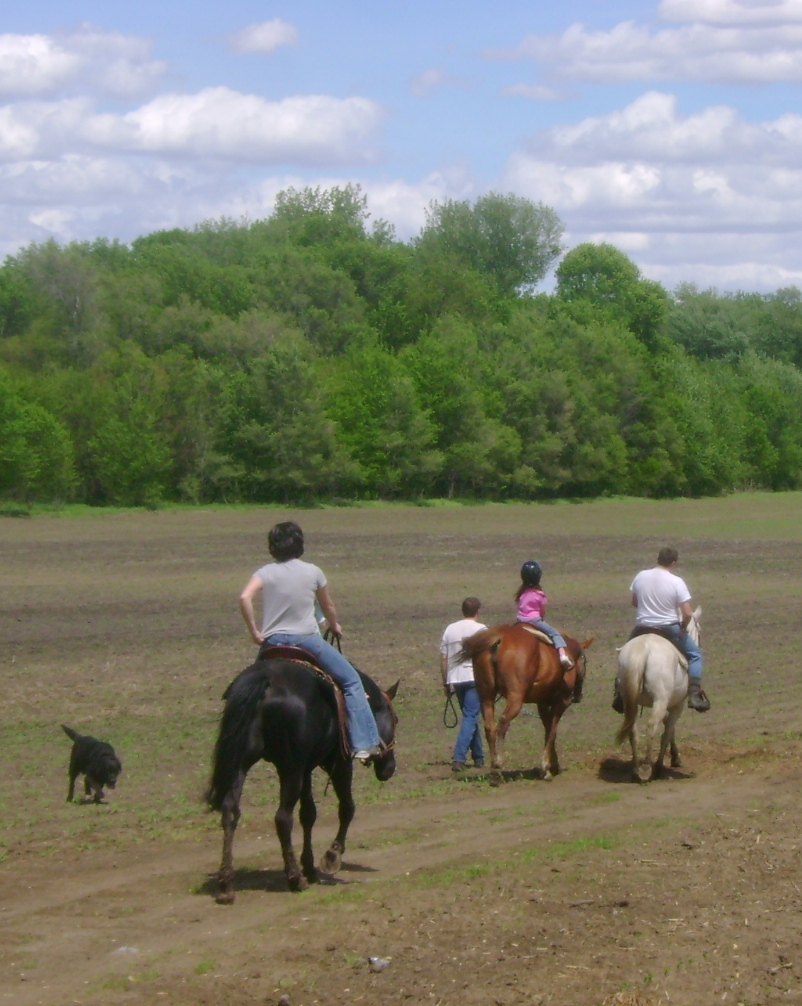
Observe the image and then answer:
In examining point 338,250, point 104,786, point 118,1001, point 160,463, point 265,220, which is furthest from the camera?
point 265,220

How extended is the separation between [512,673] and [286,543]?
4341 mm

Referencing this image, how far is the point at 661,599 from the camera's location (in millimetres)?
13008

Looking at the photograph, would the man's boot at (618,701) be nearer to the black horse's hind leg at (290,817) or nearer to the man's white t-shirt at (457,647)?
the man's white t-shirt at (457,647)

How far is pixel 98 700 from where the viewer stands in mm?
16141

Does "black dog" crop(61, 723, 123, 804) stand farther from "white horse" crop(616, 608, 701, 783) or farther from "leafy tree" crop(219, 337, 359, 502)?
"leafy tree" crop(219, 337, 359, 502)

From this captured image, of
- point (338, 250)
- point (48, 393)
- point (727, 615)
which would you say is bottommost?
point (727, 615)

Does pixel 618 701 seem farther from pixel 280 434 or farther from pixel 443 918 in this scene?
pixel 280 434

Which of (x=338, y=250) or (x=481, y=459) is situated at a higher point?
(x=338, y=250)

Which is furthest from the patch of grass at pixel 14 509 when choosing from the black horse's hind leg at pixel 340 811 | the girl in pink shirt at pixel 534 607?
the black horse's hind leg at pixel 340 811

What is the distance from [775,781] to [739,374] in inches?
Result: 3976

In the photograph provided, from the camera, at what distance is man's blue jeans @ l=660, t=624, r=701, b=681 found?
13.1m

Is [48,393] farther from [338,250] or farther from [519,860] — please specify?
[519,860]

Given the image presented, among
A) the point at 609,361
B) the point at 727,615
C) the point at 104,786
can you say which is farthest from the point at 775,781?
the point at 609,361

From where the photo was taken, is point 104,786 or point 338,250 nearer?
point 104,786
